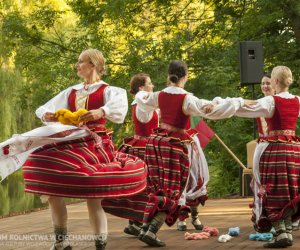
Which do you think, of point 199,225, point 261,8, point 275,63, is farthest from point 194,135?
point 275,63

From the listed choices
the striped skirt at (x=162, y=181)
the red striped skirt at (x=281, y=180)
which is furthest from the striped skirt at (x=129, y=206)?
the red striped skirt at (x=281, y=180)

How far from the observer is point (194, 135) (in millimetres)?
7691

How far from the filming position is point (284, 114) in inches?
241

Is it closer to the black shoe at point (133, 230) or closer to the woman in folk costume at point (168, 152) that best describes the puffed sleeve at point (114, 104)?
the woman in folk costume at point (168, 152)

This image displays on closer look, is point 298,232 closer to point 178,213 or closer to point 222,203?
point 178,213

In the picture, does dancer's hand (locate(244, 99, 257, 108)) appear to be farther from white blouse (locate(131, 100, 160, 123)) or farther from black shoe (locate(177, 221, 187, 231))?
black shoe (locate(177, 221, 187, 231))

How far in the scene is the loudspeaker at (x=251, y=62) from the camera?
40.1 ft

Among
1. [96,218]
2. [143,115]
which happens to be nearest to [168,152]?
[143,115]

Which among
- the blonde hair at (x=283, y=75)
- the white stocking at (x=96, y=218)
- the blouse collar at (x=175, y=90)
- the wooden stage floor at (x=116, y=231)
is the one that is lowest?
the wooden stage floor at (x=116, y=231)

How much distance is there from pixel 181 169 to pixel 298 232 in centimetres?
138

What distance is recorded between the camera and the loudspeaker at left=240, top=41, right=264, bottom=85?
12.2 metres

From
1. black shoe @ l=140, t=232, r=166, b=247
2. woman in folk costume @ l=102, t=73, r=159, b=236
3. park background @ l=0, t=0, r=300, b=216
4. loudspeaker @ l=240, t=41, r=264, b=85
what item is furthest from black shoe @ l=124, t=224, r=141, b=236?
park background @ l=0, t=0, r=300, b=216

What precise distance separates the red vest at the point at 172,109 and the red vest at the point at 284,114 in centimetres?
63

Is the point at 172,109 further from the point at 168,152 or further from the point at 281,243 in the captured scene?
the point at 281,243
